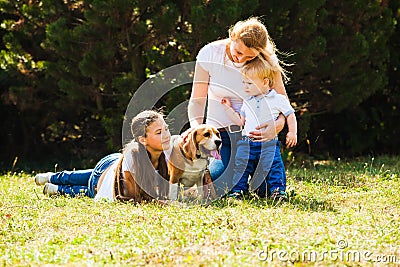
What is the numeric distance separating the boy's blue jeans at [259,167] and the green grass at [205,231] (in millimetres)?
265

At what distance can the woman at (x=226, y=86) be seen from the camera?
18.7 feet

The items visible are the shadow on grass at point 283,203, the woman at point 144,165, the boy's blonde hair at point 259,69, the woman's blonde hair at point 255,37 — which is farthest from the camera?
the boy's blonde hair at point 259,69

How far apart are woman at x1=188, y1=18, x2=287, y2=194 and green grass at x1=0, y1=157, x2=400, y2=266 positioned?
63 centimetres

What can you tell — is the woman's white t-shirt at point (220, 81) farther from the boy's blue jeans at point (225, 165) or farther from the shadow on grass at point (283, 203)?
the shadow on grass at point (283, 203)

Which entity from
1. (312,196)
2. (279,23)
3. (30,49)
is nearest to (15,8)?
(30,49)

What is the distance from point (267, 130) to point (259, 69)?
0.53 metres

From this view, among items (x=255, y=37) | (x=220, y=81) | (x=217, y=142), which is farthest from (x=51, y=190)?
(x=255, y=37)

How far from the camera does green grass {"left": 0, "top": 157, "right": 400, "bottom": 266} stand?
367cm

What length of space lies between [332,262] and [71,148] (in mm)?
7132

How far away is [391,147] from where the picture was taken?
409 inches

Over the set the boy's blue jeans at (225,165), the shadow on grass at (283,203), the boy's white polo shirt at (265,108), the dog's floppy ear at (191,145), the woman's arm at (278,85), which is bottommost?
the shadow on grass at (283,203)

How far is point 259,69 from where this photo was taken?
5.68m

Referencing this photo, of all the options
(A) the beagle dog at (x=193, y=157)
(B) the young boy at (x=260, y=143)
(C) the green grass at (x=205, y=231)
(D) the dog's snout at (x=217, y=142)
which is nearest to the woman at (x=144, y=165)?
(A) the beagle dog at (x=193, y=157)

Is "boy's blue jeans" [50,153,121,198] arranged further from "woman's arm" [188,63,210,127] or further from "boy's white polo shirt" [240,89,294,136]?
"boy's white polo shirt" [240,89,294,136]
